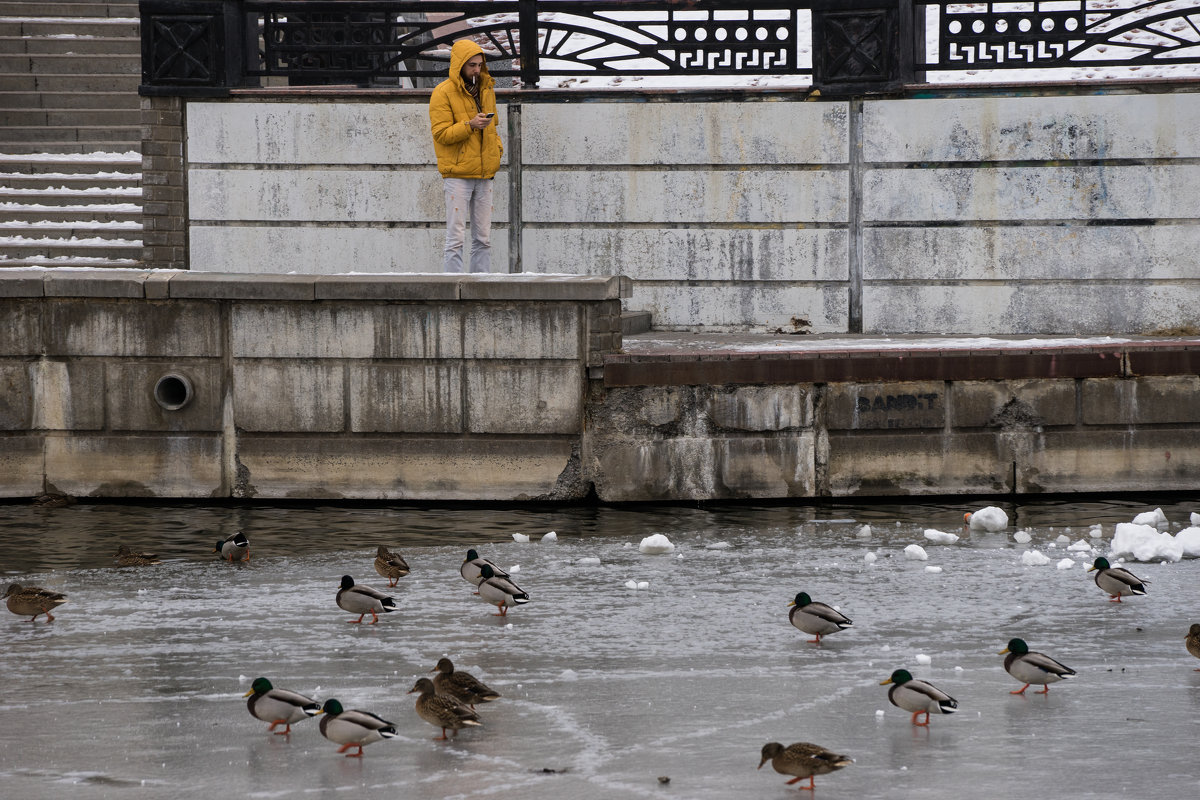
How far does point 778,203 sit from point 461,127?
3610mm

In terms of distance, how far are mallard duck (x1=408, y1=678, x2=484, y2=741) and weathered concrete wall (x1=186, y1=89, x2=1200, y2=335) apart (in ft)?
34.5

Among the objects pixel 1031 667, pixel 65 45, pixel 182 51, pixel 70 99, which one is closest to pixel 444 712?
pixel 1031 667

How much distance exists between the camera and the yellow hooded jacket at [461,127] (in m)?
15.5

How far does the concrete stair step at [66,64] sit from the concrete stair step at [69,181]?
254 cm

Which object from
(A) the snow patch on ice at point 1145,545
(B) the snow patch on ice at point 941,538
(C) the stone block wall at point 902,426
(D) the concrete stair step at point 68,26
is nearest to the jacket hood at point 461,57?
(C) the stone block wall at point 902,426

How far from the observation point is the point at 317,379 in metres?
14.1

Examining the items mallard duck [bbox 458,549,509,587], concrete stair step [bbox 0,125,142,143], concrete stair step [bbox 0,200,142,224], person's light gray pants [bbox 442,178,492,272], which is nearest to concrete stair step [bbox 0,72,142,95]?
concrete stair step [bbox 0,125,142,143]

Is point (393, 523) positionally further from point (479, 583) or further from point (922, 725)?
point (922, 725)

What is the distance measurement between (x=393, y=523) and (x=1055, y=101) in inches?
334

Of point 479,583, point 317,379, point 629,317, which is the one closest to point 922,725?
point 479,583

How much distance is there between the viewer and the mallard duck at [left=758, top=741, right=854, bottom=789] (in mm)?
6043

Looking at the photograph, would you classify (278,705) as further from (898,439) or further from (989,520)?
(898,439)

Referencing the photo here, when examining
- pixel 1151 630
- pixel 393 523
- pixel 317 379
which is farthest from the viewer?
pixel 317 379

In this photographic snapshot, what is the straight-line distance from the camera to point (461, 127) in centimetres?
1544
